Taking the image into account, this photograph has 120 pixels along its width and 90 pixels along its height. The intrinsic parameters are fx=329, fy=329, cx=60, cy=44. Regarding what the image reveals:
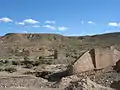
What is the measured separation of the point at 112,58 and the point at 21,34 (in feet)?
384

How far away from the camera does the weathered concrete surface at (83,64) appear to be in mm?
23656

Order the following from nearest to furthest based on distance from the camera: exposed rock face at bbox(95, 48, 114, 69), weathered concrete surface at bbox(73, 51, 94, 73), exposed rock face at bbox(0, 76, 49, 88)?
1. exposed rock face at bbox(0, 76, 49, 88)
2. weathered concrete surface at bbox(73, 51, 94, 73)
3. exposed rock face at bbox(95, 48, 114, 69)

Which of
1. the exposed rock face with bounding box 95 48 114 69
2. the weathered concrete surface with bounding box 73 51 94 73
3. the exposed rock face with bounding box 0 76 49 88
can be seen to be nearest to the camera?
the exposed rock face with bounding box 0 76 49 88

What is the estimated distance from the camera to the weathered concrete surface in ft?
77.6

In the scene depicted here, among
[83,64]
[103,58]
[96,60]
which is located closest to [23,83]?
[83,64]

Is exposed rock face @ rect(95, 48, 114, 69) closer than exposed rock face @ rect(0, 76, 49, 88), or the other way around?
exposed rock face @ rect(0, 76, 49, 88)

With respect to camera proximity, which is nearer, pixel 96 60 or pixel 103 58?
pixel 96 60

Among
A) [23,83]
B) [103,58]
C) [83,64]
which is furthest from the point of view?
[103,58]

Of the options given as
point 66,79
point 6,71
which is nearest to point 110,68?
point 66,79

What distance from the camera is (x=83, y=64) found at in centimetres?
2383

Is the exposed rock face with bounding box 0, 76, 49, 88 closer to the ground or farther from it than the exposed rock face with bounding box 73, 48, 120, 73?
closer to the ground

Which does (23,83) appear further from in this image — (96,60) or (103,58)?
(103,58)

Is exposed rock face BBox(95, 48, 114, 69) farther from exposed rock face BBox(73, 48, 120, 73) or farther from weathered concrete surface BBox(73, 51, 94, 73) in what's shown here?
weathered concrete surface BBox(73, 51, 94, 73)

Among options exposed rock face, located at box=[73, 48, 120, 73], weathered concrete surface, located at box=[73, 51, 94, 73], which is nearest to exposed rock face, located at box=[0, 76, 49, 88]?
weathered concrete surface, located at box=[73, 51, 94, 73]
